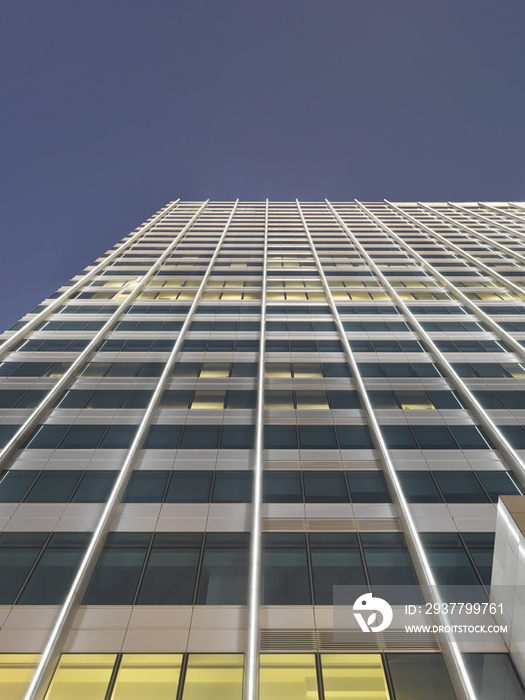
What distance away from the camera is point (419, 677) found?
33.8 ft

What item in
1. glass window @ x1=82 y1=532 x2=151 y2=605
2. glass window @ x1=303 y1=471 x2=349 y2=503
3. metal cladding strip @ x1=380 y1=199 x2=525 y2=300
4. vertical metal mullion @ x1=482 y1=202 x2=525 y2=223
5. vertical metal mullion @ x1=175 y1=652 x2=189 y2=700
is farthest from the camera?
vertical metal mullion @ x1=482 y1=202 x2=525 y2=223

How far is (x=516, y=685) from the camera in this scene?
9867mm

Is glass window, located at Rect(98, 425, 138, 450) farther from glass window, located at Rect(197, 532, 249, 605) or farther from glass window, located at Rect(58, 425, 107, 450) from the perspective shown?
glass window, located at Rect(197, 532, 249, 605)

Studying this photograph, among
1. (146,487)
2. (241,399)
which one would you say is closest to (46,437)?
(146,487)

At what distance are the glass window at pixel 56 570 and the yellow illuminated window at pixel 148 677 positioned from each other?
3232mm

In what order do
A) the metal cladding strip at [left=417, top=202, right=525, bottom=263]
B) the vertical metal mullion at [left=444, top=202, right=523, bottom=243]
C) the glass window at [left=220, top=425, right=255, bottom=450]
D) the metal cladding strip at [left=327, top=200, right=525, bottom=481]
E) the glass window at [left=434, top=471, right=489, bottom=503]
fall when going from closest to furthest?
the glass window at [left=434, top=471, right=489, bottom=503] → the metal cladding strip at [left=327, top=200, right=525, bottom=481] → the glass window at [left=220, top=425, right=255, bottom=450] → the metal cladding strip at [left=417, top=202, right=525, bottom=263] → the vertical metal mullion at [left=444, top=202, right=523, bottom=243]

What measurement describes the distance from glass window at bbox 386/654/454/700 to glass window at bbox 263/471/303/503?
590cm

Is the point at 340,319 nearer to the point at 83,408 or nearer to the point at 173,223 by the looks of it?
the point at 83,408

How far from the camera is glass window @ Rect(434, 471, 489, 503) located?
1500cm

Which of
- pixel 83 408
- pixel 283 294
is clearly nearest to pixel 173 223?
pixel 283 294

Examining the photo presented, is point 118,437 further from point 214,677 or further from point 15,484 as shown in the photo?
point 214,677

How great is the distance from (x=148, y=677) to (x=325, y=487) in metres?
Result: 8.74

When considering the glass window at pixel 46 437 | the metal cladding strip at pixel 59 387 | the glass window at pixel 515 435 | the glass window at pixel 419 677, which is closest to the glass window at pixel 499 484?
the glass window at pixel 515 435

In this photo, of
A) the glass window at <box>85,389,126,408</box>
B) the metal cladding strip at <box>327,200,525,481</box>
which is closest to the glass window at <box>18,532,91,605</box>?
the glass window at <box>85,389,126,408</box>
